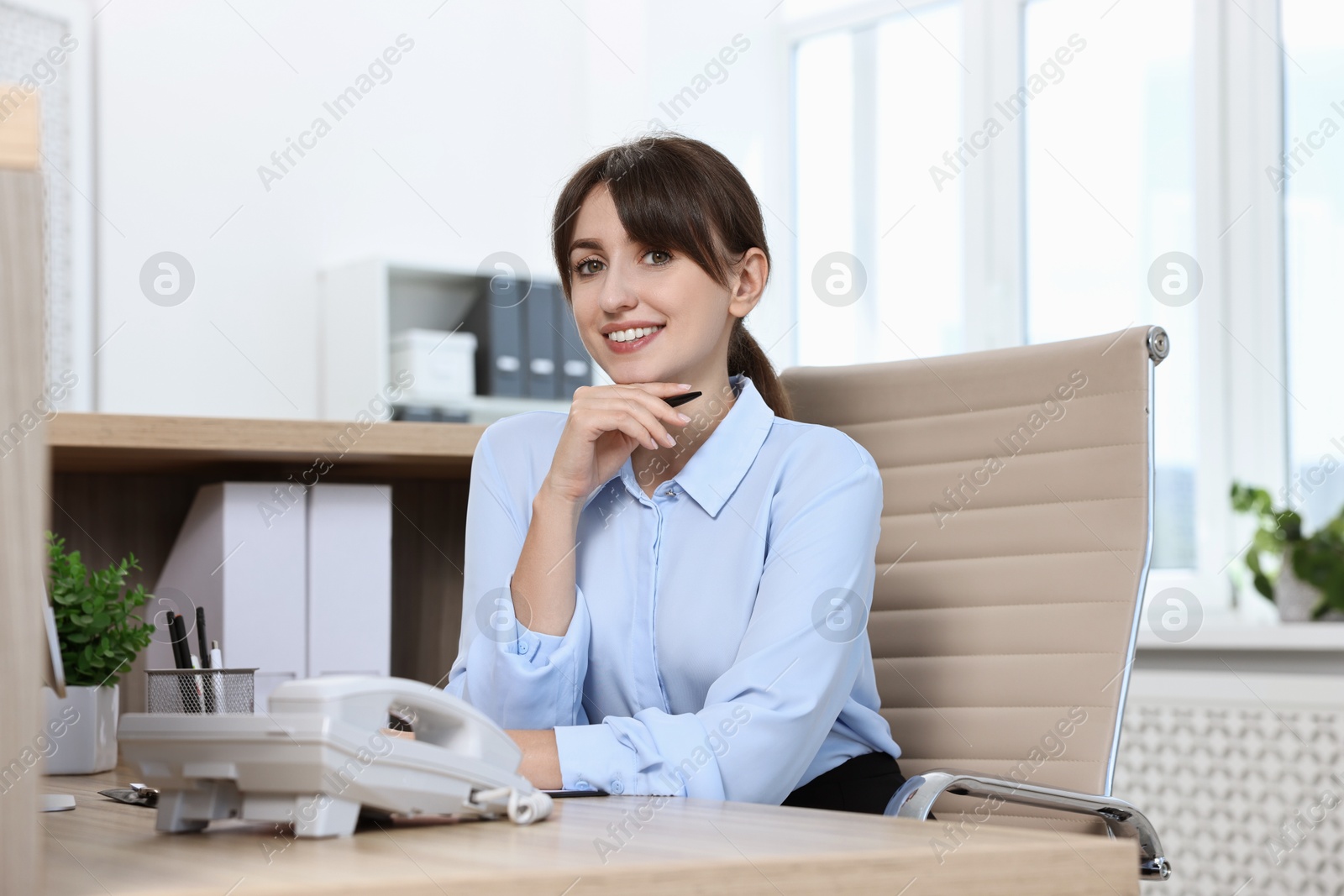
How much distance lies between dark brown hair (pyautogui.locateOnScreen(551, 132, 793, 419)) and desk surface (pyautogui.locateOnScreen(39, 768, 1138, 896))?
0.72m

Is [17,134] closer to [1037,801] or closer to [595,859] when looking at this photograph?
[595,859]

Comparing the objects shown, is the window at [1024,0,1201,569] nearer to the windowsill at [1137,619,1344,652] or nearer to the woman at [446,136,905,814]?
the windowsill at [1137,619,1344,652]

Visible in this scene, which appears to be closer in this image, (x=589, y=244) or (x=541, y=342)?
(x=589, y=244)

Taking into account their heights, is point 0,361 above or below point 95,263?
below

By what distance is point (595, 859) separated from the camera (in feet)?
2.02

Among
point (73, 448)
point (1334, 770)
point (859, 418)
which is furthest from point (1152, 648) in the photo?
point (73, 448)

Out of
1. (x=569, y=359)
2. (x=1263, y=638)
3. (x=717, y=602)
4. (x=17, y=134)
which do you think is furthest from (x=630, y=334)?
(x=569, y=359)

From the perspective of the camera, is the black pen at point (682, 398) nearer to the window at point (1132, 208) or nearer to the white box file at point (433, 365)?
the window at point (1132, 208)

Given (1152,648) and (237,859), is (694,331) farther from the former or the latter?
(1152,648)

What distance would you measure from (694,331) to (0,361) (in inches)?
37.4

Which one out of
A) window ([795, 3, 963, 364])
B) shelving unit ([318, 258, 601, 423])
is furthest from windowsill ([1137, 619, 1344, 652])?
shelving unit ([318, 258, 601, 423])

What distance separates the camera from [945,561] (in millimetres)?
1518

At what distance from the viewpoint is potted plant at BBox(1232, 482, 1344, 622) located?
2.81m

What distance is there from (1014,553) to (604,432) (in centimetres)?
50
